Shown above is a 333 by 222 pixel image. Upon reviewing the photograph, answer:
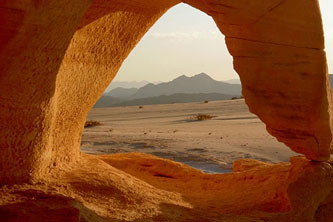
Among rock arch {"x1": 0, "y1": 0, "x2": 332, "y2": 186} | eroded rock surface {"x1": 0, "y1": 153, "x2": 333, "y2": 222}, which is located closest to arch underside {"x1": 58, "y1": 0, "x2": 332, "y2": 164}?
rock arch {"x1": 0, "y1": 0, "x2": 332, "y2": 186}

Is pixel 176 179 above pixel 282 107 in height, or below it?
below

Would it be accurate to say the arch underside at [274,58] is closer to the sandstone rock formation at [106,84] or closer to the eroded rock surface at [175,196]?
the sandstone rock formation at [106,84]

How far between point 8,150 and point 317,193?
3.07 meters

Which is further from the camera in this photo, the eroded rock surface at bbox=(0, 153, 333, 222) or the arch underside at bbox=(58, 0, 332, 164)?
the arch underside at bbox=(58, 0, 332, 164)

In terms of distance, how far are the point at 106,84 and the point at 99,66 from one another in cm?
38

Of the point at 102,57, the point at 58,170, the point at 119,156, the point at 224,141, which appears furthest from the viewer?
the point at 224,141

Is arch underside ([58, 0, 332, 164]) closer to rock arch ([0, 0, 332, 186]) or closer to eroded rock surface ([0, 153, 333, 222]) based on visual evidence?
rock arch ([0, 0, 332, 186])

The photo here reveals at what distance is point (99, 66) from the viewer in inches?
165

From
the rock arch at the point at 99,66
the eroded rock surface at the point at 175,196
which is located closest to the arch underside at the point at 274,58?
the rock arch at the point at 99,66

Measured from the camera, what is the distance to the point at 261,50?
3625mm

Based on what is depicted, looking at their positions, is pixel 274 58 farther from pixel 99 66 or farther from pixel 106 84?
pixel 106 84

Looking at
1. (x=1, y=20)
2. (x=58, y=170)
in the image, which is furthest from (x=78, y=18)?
(x=58, y=170)

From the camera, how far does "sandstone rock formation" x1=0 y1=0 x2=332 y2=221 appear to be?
111 inches

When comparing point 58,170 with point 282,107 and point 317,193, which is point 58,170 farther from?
point 317,193
